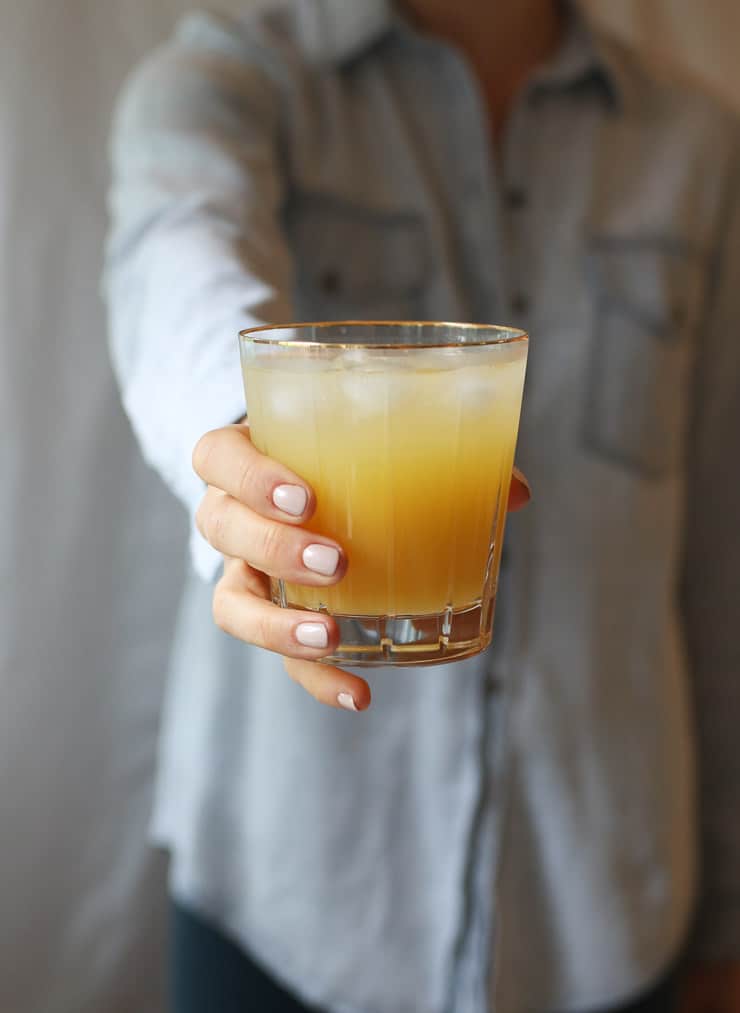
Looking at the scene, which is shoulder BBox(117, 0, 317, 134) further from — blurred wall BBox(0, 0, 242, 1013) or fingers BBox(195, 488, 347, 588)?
fingers BBox(195, 488, 347, 588)

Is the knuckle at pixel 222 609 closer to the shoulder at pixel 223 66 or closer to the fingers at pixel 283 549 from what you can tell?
the fingers at pixel 283 549

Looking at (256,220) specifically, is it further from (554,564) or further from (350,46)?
(554,564)

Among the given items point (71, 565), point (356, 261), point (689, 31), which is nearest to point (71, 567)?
point (71, 565)

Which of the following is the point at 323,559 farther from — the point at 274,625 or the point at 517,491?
the point at 517,491

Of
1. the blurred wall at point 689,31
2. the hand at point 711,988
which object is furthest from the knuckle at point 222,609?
the blurred wall at point 689,31

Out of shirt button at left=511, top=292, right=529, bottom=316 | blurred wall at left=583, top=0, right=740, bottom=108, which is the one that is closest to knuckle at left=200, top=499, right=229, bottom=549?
shirt button at left=511, top=292, right=529, bottom=316
